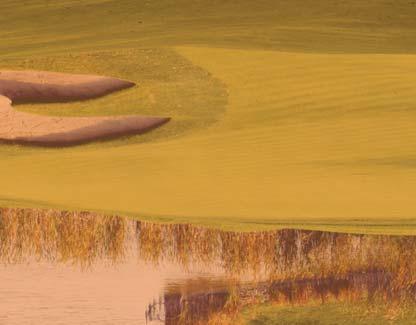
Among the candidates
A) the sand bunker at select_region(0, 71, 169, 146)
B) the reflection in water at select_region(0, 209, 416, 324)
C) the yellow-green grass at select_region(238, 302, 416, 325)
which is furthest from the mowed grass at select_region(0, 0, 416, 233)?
the yellow-green grass at select_region(238, 302, 416, 325)

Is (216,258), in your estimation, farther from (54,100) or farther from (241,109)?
(241,109)

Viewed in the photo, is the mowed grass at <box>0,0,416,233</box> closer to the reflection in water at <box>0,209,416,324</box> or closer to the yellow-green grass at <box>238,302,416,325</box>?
the reflection in water at <box>0,209,416,324</box>

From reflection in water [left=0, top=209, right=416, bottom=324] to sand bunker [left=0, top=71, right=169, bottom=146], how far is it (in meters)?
0.83

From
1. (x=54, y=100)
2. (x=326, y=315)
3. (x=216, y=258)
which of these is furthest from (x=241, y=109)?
(x=326, y=315)

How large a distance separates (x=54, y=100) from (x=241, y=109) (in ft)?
1.93

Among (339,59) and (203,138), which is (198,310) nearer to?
(203,138)

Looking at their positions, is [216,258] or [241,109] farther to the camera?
[216,258]

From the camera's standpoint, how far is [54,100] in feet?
6.94

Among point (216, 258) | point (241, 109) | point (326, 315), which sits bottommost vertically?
point (326, 315)

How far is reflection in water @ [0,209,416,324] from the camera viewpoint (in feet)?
9.68

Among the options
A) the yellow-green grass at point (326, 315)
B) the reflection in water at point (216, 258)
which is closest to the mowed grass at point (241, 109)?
the reflection in water at point (216, 258)

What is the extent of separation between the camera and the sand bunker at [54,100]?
2.09 meters

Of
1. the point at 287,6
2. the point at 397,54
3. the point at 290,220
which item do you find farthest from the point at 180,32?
the point at 290,220

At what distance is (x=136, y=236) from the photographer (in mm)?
2965
